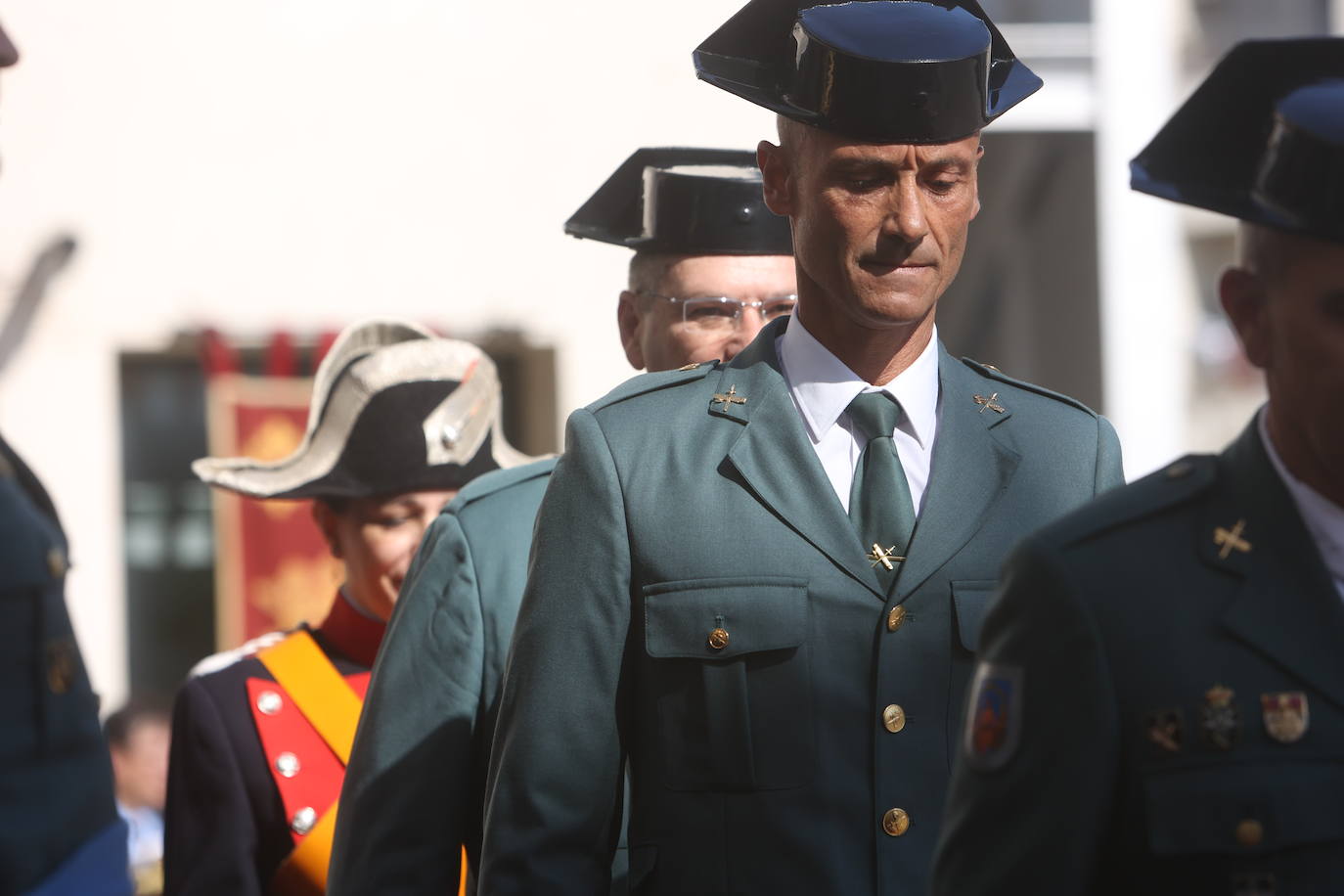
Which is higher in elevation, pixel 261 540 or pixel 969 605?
pixel 969 605

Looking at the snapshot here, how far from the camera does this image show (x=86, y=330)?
8.82 metres

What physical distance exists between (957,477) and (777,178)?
499 mm

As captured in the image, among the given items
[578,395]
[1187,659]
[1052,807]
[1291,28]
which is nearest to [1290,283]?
[1187,659]

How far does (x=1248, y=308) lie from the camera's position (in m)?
1.84

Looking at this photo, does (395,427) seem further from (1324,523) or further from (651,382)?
(1324,523)

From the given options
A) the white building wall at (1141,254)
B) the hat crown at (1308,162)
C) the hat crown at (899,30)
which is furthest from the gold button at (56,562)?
the white building wall at (1141,254)

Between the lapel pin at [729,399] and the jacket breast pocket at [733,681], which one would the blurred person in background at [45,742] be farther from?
the lapel pin at [729,399]

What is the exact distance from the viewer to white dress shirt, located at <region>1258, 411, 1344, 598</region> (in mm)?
1848

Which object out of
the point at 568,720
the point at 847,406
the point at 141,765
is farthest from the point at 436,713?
the point at 141,765

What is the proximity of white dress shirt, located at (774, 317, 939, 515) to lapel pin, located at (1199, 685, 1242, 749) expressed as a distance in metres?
0.72

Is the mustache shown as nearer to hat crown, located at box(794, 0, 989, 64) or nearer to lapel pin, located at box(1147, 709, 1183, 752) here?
hat crown, located at box(794, 0, 989, 64)

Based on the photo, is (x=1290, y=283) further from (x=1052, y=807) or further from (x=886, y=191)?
(x=886, y=191)

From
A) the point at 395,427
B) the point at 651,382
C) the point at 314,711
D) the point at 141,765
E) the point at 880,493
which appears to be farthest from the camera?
the point at 141,765

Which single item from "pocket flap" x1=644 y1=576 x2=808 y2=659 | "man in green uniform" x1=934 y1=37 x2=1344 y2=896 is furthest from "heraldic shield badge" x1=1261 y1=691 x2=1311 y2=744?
"pocket flap" x1=644 y1=576 x2=808 y2=659
